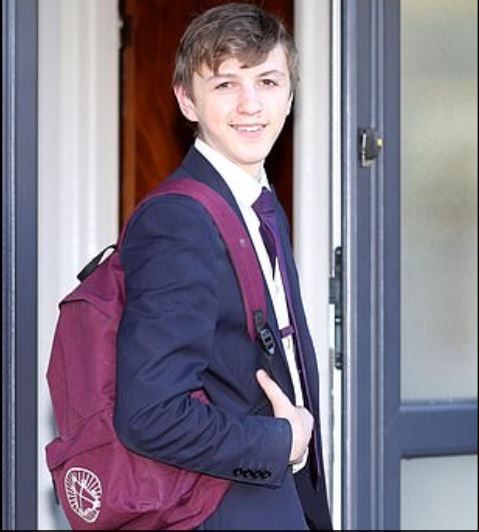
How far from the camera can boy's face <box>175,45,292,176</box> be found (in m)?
1.71

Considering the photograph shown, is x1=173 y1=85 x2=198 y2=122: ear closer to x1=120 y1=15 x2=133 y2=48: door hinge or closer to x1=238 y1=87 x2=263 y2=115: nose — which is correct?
x1=238 y1=87 x2=263 y2=115: nose

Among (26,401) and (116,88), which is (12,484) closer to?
(26,401)

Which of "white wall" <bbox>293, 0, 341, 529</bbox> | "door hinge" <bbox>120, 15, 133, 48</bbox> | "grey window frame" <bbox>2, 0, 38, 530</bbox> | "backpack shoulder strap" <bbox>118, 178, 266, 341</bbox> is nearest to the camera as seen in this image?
"backpack shoulder strap" <bbox>118, 178, 266, 341</bbox>

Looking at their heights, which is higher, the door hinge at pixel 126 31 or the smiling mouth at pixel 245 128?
the door hinge at pixel 126 31

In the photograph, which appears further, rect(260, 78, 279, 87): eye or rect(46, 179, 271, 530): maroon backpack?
rect(260, 78, 279, 87): eye

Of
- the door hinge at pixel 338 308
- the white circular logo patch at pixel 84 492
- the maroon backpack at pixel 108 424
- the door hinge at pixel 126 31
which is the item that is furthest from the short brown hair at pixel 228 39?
the door hinge at pixel 126 31

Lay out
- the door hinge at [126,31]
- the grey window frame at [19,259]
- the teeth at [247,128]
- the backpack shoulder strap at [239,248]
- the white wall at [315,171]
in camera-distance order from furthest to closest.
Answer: the door hinge at [126,31], the white wall at [315,171], the grey window frame at [19,259], the teeth at [247,128], the backpack shoulder strap at [239,248]

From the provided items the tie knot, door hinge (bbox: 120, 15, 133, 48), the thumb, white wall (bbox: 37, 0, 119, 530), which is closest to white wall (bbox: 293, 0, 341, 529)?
white wall (bbox: 37, 0, 119, 530)

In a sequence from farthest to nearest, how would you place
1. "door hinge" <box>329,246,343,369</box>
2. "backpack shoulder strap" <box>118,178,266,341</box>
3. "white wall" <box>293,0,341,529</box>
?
"white wall" <box>293,0,341,529</box> → "door hinge" <box>329,246,343,369</box> → "backpack shoulder strap" <box>118,178,266,341</box>

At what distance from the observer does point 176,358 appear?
148 centimetres

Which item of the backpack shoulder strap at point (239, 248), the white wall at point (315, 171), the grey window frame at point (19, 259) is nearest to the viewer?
the backpack shoulder strap at point (239, 248)

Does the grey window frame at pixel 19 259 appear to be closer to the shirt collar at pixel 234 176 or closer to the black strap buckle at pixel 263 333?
the shirt collar at pixel 234 176

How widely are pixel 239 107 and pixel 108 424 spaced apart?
479mm

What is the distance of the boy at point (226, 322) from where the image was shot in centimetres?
148
